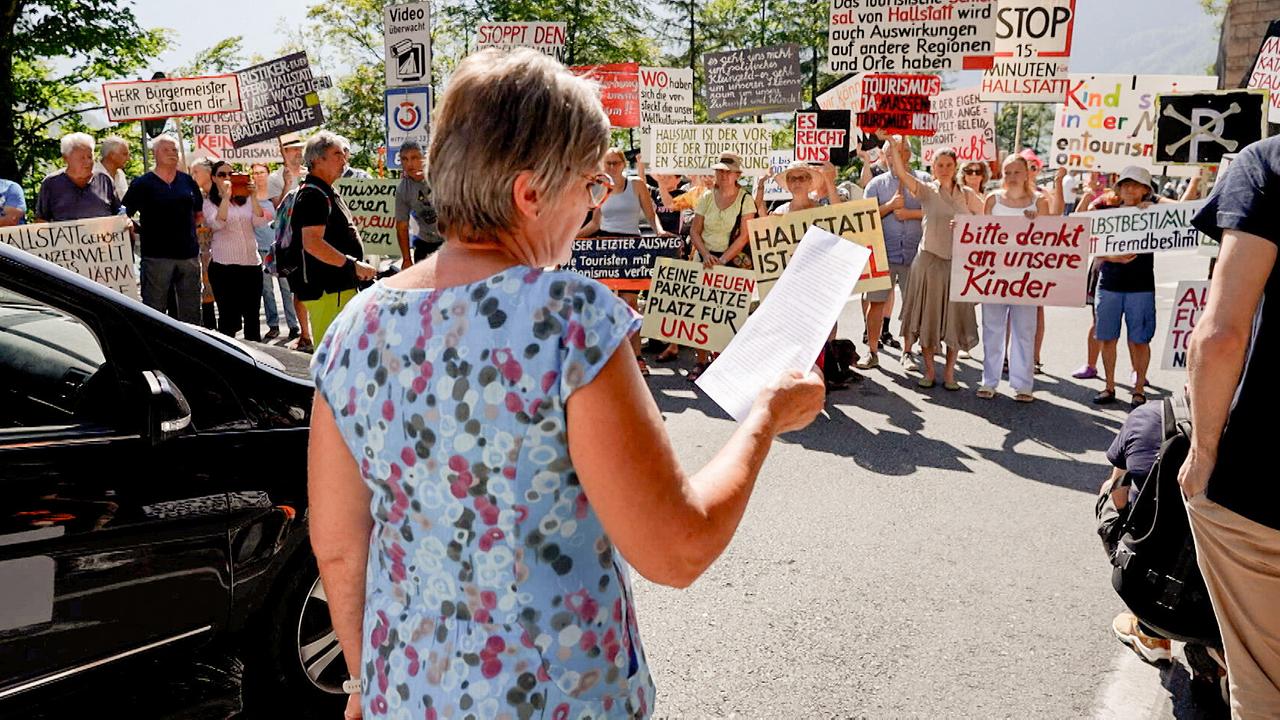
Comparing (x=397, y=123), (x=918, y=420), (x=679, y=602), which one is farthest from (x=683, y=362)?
(x=679, y=602)

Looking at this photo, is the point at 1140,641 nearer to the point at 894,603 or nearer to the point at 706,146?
the point at 894,603

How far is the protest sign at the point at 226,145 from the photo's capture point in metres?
14.6

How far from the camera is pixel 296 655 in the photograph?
10.5ft

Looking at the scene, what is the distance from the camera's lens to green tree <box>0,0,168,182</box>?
63.3 feet

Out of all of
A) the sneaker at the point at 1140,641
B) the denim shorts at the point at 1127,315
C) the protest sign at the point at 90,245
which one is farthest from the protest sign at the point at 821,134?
the sneaker at the point at 1140,641

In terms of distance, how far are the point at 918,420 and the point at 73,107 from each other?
19.9 m

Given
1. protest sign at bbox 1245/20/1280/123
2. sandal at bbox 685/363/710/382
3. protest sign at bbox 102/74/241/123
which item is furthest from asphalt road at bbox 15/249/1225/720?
protest sign at bbox 102/74/241/123

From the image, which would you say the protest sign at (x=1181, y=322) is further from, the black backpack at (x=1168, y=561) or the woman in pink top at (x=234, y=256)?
the woman in pink top at (x=234, y=256)

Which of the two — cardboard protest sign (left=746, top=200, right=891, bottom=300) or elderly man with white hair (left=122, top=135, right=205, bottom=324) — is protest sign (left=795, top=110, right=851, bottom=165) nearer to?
cardboard protest sign (left=746, top=200, right=891, bottom=300)

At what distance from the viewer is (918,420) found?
8008mm

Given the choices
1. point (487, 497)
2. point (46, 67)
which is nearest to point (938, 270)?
point (487, 497)

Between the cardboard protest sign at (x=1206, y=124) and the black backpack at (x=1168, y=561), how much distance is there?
17.0ft

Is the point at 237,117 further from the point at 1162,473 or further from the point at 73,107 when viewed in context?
the point at 1162,473

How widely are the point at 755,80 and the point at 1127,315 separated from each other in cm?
561
